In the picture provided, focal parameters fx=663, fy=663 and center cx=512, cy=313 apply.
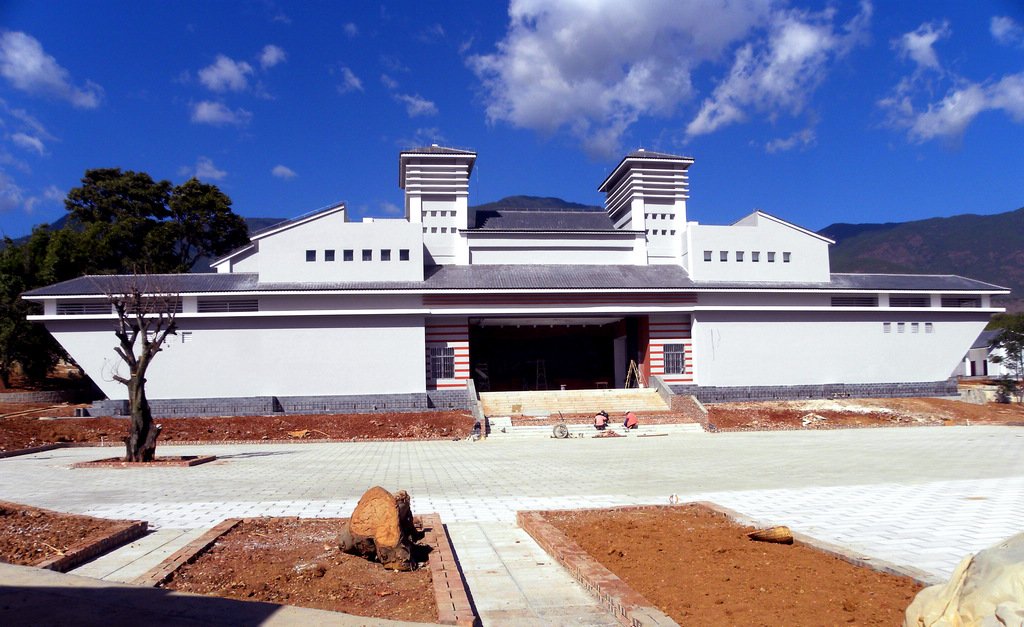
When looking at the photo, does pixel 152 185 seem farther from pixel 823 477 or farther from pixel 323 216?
pixel 823 477

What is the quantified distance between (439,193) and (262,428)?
1637 centimetres

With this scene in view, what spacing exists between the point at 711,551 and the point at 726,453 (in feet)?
35.3

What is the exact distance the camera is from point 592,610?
4914mm

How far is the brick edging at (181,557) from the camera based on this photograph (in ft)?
17.5

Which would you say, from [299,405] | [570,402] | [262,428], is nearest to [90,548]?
[262,428]

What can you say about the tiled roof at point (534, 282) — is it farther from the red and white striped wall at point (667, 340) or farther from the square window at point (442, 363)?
the square window at point (442, 363)

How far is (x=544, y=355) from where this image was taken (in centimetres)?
3850

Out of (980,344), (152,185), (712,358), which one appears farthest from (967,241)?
(152,185)

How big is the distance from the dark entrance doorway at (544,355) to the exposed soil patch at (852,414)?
1089 cm

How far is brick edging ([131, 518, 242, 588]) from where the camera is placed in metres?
5.34

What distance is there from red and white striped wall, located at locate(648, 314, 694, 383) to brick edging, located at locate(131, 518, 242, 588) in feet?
82.0

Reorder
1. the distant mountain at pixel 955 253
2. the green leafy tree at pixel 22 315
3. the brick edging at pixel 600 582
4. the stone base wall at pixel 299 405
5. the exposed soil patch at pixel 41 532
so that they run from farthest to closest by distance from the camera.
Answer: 1. the distant mountain at pixel 955 253
2. the green leafy tree at pixel 22 315
3. the stone base wall at pixel 299 405
4. the exposed soil patch at pixel 41 532
5. the brick edging at pixel 600 582

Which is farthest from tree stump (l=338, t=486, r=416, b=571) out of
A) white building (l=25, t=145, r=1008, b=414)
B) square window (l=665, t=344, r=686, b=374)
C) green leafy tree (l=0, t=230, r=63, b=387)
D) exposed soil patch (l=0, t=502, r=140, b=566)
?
green leafy tree (l=0, t=230, r=63, b=387)

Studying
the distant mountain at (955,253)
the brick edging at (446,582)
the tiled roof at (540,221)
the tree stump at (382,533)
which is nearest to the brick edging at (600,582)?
the brick edging at (446,582)
